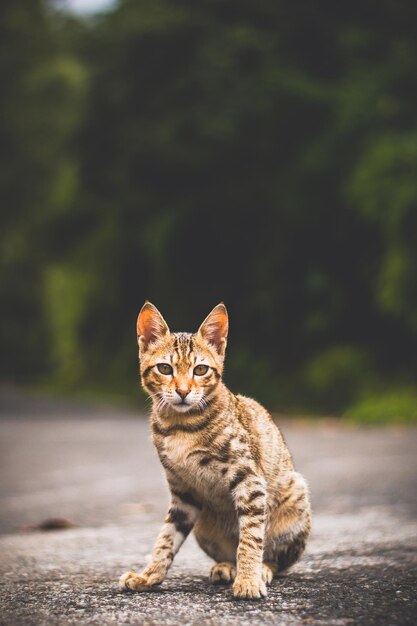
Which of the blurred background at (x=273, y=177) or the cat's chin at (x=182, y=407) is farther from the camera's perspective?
the blurred background at (x=273, y=177)

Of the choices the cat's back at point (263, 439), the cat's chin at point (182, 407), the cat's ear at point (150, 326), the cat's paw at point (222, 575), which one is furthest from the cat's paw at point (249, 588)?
the cat's ear at point (150, 326)

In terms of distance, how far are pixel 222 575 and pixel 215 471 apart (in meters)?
0.54

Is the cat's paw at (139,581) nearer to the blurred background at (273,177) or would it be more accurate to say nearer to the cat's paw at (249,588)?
the cat's paw at (249,588)

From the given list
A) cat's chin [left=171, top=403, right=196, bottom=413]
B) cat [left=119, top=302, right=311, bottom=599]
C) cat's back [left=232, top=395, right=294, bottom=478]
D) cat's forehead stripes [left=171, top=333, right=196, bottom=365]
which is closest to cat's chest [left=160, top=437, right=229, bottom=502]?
cat [left=119, top=302, right=311, bottom=599]

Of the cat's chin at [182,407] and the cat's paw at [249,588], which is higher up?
the cat's chin at [182,407]

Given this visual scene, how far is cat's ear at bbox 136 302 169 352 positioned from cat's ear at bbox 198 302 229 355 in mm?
182

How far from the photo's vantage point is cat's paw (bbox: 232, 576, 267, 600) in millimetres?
3361

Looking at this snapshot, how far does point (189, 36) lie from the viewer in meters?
16.4

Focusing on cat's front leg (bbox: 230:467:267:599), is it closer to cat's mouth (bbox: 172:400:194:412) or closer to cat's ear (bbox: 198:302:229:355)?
cat's mouth (bbox: 172:400:194:412)

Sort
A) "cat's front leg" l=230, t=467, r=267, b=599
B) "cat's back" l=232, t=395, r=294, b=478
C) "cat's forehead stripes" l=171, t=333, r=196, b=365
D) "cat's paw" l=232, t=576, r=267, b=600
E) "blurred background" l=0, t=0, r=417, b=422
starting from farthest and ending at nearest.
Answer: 1. "blurred background" l=0, t=0, r=417, b=422
2. "cat's back" l=232, t=395, r=294, b=478
3. "cat's forehead stripes" l=171, t=333, r=196, b=365
4. "cat's front leg" l=230, t=467, r=267, b=599
5. "cat's paw" l=232, t=576, r=267, b=600

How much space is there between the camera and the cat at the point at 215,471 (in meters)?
3.54

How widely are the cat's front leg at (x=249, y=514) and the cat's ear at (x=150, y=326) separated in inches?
29.3

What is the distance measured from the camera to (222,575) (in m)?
3.71

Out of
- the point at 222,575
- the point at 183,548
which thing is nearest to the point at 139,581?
the point at 222,575
